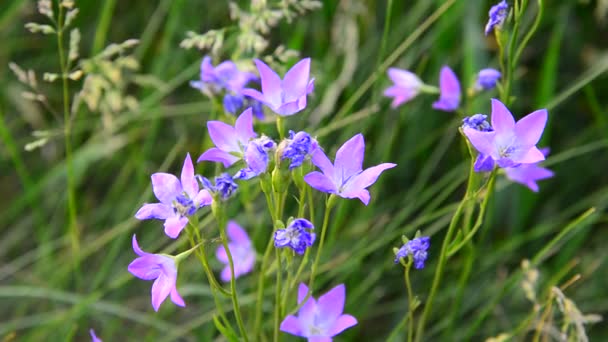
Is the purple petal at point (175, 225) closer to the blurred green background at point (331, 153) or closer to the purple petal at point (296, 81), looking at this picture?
the purple petal at point (296, 81)

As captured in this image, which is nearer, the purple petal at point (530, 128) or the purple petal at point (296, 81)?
the purple petal at point (530, 128)

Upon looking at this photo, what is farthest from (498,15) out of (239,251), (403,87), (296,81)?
(239,251)

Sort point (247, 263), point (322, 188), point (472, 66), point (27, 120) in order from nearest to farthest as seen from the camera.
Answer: point (322, 188), point (247, 263), point (472, 66), point (27, 120)

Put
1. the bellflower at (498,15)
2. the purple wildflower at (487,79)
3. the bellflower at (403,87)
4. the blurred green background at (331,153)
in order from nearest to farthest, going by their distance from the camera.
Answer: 1. the bellflower at (498,15)
2. the purple wildflower at (487,79)
3. the bellflower at (403,87)
4. the blurred green background at (331,153)

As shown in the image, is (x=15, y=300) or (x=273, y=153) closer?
(x=273, y=153)

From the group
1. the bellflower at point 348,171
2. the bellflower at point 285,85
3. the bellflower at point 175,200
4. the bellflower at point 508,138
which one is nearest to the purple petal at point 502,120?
the bellflower at point 508,138

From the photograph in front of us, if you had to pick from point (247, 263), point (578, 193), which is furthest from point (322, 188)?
point (578, 193)

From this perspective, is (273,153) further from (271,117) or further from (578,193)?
(578,193)
